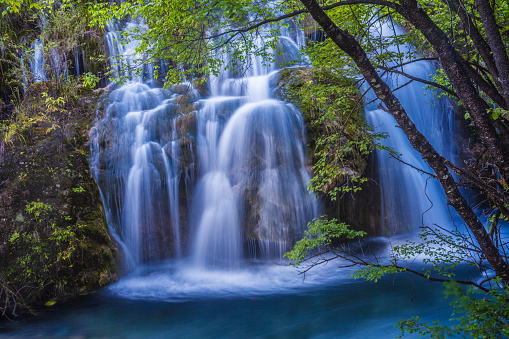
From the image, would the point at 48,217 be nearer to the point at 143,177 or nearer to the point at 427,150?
the point at 143,177

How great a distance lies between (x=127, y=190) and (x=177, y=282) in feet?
8.62

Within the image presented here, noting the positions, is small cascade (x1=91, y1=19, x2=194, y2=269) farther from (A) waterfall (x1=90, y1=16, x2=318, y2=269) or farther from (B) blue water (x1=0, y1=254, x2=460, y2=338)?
(B) blue water (x1=0, y1=254, x2=460, y2=338)

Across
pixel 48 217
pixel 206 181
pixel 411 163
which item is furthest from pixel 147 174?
pixel 411 163

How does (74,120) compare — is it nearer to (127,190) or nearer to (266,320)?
(127,190)

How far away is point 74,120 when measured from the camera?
845 centimetres

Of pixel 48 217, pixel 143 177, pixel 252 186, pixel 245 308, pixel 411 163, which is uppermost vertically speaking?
pixel 143 177

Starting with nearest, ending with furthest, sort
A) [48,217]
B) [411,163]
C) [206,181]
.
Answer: [48,217]
[206,181]
[411,163]

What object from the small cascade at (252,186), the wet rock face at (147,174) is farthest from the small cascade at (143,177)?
the small cascade at (252,186)

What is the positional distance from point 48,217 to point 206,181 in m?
3.46

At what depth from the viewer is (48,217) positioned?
6.52 meters

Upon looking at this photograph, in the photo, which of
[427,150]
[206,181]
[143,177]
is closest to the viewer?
[427,150]

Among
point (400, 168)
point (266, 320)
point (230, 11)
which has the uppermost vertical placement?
point (230, 11)

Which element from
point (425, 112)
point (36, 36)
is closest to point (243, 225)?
point (425, 112)

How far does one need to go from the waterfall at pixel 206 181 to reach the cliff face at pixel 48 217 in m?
0.63
